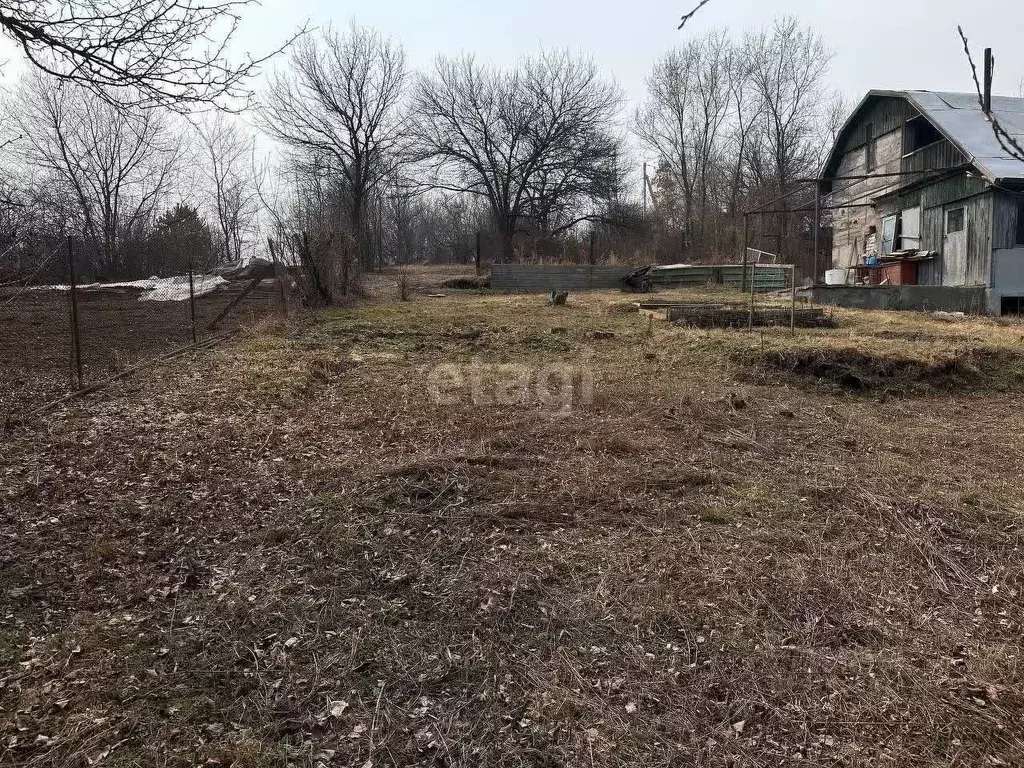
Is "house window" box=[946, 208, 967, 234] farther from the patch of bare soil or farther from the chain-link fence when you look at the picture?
the chain-link fence

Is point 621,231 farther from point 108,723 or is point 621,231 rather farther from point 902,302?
point 108,723

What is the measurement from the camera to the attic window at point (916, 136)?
18250 millimetres

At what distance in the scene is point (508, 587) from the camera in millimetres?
3041

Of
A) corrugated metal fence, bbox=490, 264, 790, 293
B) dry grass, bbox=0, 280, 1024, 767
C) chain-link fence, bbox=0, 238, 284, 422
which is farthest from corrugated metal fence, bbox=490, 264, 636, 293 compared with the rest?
dry grass, bbox=0, 280, 1024, 767

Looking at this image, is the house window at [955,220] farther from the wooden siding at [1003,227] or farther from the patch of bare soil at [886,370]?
the patch of bare soil at [886,370]

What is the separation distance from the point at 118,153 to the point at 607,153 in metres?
21.2

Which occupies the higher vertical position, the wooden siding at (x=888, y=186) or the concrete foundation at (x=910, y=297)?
the wooden siding at (x=888, y=186)

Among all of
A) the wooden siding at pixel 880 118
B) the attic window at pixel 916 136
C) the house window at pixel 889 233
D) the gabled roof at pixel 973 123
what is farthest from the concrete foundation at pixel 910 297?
the wooden siding at pixel 880 118

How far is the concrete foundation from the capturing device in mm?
15875

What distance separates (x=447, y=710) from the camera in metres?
2.28

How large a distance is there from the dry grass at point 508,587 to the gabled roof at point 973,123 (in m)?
11.5

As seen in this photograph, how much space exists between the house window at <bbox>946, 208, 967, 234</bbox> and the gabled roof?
4.92 feet

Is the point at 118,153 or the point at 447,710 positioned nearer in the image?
the point at 447,710

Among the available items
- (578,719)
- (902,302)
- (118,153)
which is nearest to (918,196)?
(902,302)
